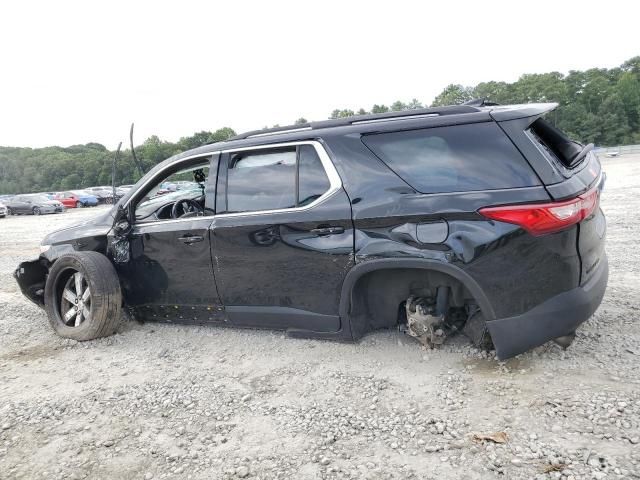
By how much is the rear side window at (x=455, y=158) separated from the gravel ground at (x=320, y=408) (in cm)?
127

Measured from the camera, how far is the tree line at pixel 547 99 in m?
85.8

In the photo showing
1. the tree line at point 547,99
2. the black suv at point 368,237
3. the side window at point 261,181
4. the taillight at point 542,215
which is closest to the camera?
the taillight at point 542,215

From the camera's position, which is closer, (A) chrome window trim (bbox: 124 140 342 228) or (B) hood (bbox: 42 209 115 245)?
(A) chrome window trim (bbox: 124 140 342 228)

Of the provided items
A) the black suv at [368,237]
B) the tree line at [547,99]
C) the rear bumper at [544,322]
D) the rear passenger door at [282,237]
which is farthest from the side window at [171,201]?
the tree line at [547,99]

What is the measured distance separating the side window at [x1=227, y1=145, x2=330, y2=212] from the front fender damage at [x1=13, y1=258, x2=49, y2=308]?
8.26 ft

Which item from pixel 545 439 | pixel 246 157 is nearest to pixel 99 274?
pixel 246 157

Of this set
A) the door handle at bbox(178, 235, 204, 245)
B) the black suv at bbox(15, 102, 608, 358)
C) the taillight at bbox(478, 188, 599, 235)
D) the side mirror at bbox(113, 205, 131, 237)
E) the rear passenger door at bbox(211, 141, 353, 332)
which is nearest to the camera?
the taillight at bbox(478, 188, 599, 235)

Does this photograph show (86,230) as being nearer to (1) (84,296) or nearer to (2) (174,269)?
(1) (84,296)

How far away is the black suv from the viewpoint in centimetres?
285

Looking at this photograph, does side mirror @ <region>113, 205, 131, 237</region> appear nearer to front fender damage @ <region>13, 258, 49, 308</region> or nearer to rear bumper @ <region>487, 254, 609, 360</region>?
front fender damage @ <region>13, 258, 49, 308</region>

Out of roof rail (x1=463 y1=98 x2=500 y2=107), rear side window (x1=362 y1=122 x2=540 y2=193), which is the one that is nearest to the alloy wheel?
rear side window (x1=362 y1=122 x2=540 y2=193)

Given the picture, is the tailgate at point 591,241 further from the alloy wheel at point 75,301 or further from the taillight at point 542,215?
the alloy wheel at point 75,301

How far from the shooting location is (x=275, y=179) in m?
3.66

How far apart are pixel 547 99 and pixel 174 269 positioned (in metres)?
102
